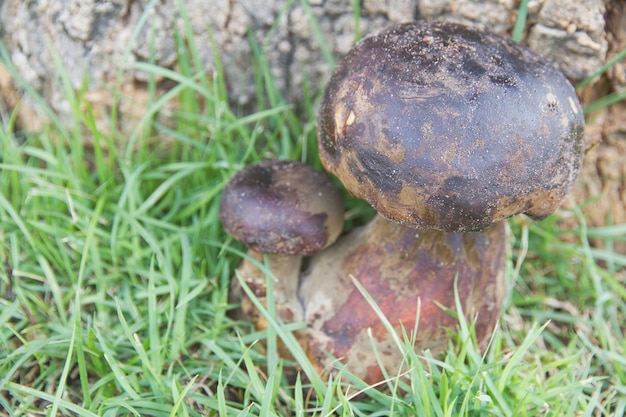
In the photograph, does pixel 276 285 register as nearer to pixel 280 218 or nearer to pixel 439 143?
pixel 280 218

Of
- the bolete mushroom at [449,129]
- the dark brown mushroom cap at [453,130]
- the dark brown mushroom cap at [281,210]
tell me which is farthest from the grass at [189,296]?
the dark brown mushroom cap at [453,130]

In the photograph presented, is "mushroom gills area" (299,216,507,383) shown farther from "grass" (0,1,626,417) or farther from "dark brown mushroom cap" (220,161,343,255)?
"dark brown mushroom cap" (220,161,343,255)

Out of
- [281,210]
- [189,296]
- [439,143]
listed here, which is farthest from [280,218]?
[439,143]

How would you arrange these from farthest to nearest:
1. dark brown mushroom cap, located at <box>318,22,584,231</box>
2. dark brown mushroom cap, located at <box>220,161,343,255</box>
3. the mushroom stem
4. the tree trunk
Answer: the tree trunk
the mushroom stem
dark brown mushroom cap, located at <box>220,161,343,255</box>
dark brown mushroom cap, located at <box>318,22,584,231</box>

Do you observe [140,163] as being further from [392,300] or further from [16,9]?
[392,300]

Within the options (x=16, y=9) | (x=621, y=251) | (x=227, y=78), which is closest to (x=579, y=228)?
(x=621, y=251)

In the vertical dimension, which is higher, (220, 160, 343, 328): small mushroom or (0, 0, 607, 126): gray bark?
(0, 0, 607, 126): gray bark

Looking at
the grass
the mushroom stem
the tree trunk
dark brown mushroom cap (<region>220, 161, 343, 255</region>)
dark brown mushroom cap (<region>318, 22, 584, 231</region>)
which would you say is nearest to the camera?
dark brown mushroom cap (<region>318, 22, 584, 231</region>)

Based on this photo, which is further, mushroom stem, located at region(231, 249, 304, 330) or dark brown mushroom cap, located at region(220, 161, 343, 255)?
mushroom stem, located at region(231, 249, 304, 330)

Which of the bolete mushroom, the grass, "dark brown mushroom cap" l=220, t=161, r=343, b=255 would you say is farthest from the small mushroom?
the bolete mushroom
